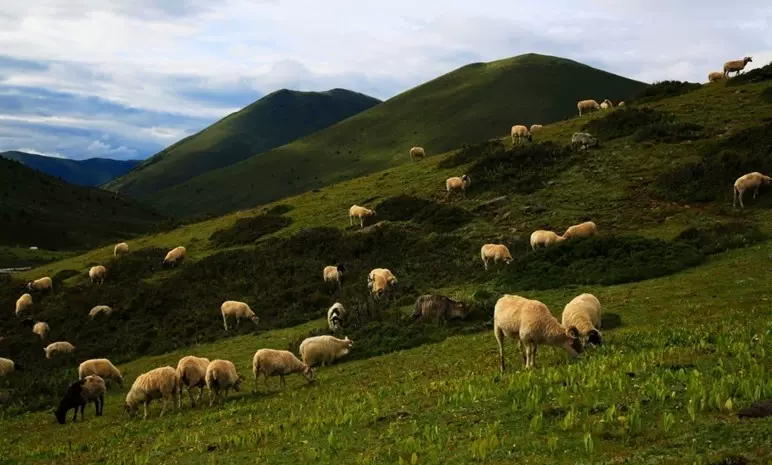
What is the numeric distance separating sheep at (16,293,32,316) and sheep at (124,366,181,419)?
94.5 feet

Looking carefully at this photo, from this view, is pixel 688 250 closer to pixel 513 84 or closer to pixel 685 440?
pixel 685 440

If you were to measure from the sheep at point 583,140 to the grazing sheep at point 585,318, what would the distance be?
1232 inches

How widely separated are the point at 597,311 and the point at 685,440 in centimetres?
992

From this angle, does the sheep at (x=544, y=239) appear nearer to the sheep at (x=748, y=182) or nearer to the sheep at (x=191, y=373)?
the sheep at (x=748, y=182)

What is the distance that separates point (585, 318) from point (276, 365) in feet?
30.5

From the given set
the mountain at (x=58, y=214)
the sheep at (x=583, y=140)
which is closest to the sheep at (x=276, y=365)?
the sheep at (x=583, y=140)

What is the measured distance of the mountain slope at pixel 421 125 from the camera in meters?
129

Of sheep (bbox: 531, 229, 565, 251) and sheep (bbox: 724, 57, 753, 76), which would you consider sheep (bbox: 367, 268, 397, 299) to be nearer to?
sheep (bbox: 531, 229, 565, 251)

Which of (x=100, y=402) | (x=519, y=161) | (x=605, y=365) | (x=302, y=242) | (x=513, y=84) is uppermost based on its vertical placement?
(x=513, y=84)

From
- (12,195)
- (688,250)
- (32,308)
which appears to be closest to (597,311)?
(688,250)

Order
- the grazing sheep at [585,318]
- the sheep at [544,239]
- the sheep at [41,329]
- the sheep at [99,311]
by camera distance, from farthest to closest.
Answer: the sheep at [99,311]
the sheep at [41,329]
the sheep at [544,239]
the grazing sheep at [585,318]

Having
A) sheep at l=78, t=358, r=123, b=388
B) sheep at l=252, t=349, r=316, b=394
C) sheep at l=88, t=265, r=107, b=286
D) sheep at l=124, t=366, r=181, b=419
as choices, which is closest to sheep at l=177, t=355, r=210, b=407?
sheep at l=124, t=366, r=181, b=419

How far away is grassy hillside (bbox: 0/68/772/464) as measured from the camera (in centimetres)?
881

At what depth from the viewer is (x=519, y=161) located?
4656 cm
